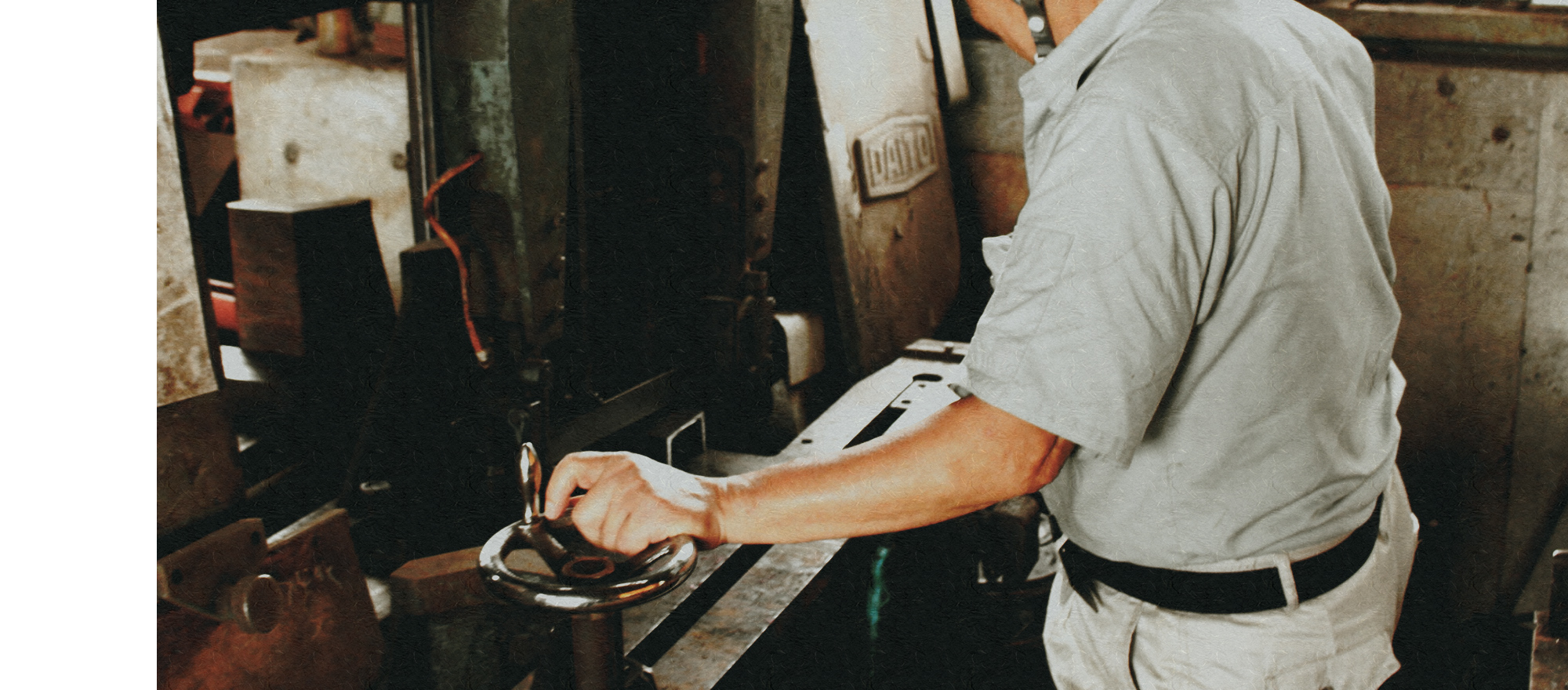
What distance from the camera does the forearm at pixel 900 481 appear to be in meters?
0.99

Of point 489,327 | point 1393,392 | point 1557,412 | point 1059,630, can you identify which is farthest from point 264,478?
point 1557,412

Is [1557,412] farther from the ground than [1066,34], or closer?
closer

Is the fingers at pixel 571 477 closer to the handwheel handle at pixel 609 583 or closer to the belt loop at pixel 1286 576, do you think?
the handwheel handle at pixel 609 583

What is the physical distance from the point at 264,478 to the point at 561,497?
1929 millimetres

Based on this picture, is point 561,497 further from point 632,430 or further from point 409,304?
point 632,430

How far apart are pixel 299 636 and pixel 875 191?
97.6 inches

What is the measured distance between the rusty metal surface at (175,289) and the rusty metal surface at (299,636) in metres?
0.35

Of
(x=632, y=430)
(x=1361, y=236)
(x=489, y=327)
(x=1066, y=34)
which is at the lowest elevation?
(x=632, y=430)

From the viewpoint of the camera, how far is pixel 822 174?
340cm

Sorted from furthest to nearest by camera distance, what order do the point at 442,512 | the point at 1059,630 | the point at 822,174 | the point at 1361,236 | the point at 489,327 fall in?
the point at 822,174, the point at 442,512, the point at 489,327, the point at 1059,630, the point at 1361,236

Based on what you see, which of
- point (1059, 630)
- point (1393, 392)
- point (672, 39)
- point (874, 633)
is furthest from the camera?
point (672, 39)

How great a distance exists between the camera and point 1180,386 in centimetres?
105

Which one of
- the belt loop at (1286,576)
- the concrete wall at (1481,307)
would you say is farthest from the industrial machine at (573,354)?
the concrete wall at (1481,307)

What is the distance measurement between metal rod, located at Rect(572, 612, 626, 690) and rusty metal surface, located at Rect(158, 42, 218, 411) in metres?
0.81
